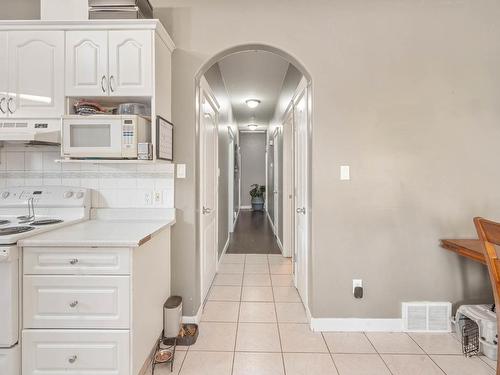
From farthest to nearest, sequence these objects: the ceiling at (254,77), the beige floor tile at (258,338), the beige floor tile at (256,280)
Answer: the ceiling at (254,77) < the beige floor tile at (256,280) < the beige floor tile at (258,338)

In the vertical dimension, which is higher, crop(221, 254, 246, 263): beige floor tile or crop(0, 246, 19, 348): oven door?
crop(0, 246, 19, 348): oven door

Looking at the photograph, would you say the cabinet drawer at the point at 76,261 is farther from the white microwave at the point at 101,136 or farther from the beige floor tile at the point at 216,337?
the beige floor tile at the point at 216,337

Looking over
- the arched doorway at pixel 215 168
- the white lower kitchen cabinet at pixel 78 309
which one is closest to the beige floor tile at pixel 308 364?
the arched doorway at pixel 215 168

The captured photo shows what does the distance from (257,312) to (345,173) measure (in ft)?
4.85

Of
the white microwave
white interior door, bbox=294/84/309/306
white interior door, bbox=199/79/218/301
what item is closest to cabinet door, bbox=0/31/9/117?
the white microwave

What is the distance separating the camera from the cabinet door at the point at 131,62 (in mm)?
1941

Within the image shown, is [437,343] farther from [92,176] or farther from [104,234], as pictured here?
[92,176]

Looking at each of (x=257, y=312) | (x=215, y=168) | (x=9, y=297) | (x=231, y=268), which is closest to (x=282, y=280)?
(x=231, y=268)

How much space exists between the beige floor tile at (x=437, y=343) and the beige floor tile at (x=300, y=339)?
0.73 meters

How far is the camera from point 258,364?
6.17 ft

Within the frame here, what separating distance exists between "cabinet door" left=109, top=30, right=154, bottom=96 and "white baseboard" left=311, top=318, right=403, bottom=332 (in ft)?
7.21

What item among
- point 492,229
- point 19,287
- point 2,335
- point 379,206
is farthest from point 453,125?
point 2,335

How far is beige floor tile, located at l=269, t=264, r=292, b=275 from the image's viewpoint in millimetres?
3673

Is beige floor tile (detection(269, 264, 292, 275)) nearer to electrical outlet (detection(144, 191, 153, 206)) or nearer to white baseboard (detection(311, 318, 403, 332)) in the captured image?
white baseboard (detection(311, 318, 403, 332))
